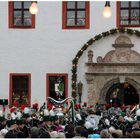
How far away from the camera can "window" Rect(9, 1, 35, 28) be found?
3331 centimetres

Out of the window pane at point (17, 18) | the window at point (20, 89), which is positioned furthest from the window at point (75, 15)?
the window at point (20, 89)

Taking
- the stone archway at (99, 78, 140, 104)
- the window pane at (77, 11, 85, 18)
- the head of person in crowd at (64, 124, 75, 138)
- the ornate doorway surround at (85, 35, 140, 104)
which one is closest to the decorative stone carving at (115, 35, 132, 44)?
the ornate doorway surround at (85, 35, 140, 104)

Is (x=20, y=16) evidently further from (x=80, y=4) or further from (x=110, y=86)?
(x=110, y=86)

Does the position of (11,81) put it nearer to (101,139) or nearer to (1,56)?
(1,56)

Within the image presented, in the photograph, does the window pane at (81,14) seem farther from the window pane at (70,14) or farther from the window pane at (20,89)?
the window pane at (20,89)

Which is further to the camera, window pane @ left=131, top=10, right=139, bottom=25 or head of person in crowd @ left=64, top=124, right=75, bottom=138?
window pane @ left=131, top=10, right=139, bottom=25

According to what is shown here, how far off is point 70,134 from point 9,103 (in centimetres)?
1815

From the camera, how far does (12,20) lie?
33344mm

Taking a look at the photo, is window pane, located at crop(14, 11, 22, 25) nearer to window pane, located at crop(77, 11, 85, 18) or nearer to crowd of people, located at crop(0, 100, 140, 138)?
window pane, located at crop(77, 11, 85, 18)

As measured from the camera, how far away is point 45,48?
32.9 meters

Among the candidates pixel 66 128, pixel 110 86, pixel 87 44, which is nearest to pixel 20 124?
pixel 66 128

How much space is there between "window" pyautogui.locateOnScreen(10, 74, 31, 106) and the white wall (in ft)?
0.89

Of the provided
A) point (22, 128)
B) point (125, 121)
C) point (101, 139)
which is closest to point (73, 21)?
point (125, 121)

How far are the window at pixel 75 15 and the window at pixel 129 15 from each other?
5.44 feet
